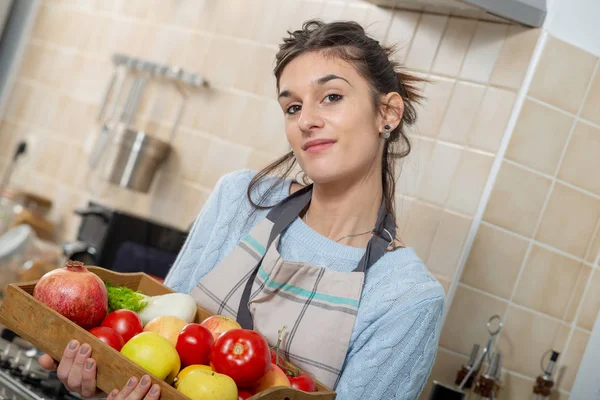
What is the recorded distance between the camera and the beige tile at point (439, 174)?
6.52ft

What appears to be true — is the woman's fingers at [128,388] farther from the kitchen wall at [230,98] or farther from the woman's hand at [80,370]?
the kitchen wall at [230,98]

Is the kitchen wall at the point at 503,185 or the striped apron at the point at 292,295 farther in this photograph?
the kitchen wall at the point at 503,185

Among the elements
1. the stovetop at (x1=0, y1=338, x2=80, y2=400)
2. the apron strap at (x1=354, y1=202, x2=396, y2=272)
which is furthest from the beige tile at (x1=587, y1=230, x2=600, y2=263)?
the stovetop at (x1=0, y1=338, x2=80, y2=400)

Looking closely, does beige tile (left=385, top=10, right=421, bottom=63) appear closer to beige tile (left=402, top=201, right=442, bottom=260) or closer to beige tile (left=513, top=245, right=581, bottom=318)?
beige tile (left=402, top=201, right=442, bottom=260)

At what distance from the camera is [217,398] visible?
947mm

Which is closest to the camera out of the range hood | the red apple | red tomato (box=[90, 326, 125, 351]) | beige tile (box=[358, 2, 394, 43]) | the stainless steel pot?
red tomato (box=[90, 326, 125, 351])

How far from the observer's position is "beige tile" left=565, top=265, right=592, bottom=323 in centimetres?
200

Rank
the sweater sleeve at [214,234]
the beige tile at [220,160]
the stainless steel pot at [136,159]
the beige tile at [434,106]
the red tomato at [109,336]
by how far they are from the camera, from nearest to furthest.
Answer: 1. the red tomato at [109,336]
2. the sweater sleeve at [214,234]
3. the beige tile at [434,106]
4. the beige tile at [220,160]
5. the stainless steel pot at [136,159]

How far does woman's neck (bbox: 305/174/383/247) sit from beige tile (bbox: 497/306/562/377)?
2.43ft

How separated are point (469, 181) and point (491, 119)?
17 cm

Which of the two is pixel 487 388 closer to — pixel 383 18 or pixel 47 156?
pixel 383 18

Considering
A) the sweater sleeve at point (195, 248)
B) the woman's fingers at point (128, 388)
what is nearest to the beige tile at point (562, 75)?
the sweater sleeve at point (195, 248)

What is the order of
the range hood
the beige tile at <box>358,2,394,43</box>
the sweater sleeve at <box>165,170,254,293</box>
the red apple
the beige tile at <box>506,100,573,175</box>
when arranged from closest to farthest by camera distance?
1. the red apple
2. the sweater sleeve at <box>165,170,254,293</box>
3. the range hood
4. the beige tile at <box>506,100,573,175</box>
5. the beige tile at <box>358,2,394,43</box>

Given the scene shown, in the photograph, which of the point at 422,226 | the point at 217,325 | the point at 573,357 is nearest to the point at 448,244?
the point at 422,226
